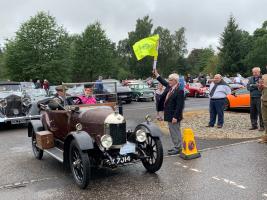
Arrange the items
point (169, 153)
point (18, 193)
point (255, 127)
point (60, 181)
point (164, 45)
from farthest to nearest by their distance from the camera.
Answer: point (164, 45) < point (255, 127) < point (169, 153) < point (60, 181) < point (18, 193)

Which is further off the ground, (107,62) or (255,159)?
(107,62)

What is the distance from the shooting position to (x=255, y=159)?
24.5ft

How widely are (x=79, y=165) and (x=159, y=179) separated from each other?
1373mm

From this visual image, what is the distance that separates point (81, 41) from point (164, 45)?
28016 mm

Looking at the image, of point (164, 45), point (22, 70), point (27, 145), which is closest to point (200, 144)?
point (27, 145)

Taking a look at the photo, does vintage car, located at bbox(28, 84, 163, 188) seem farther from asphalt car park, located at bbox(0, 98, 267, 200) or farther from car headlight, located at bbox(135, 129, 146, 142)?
asphalt car park, located at bbox(0, 98, 267, 200)

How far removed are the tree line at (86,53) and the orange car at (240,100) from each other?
25369 mm

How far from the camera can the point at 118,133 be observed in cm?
625

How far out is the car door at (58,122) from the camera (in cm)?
713

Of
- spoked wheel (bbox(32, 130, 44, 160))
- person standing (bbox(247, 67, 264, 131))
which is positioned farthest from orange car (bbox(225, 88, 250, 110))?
spoked wheel (bbox(32, 130, 44, 160))

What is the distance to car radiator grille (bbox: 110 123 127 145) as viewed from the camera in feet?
20.3

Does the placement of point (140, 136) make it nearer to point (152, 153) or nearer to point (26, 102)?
point (152, 153)

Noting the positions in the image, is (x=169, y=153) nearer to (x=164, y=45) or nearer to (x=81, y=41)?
(x=81, y=41)

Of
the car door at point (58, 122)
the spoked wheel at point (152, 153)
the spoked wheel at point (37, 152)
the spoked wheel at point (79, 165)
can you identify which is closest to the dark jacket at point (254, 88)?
the spoked wheel at point (152, 153)
